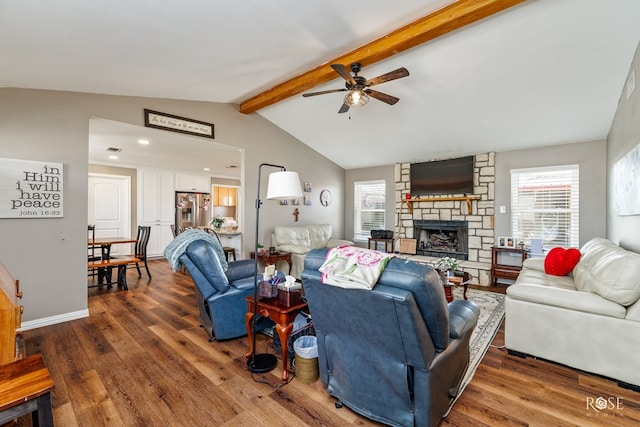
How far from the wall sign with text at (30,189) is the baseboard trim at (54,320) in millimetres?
1111

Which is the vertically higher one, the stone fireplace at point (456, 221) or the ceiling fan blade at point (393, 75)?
the ceiling fan blade at point (393, 75)

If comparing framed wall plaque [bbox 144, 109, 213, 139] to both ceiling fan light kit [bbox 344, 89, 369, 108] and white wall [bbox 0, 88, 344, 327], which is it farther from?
ceiling fan light kit [bbox 344, 89, 369, 108]

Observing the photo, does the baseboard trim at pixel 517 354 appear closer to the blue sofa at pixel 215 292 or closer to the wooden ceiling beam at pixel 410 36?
the blue sofa at pixel 215 292

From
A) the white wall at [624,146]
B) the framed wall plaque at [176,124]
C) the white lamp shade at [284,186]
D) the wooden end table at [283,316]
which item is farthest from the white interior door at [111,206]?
the white wall at [624,146]

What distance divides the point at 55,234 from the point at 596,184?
23.7ft

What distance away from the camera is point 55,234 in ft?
10.5

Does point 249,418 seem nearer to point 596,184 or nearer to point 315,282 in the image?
point 315,282

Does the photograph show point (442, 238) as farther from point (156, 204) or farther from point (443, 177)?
point (156, 204)

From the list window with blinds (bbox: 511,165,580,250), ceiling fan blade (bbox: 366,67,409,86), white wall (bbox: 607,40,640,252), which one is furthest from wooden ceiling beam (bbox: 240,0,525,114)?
window with blinds (bbox: 511,165,580,250)

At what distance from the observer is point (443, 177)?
18.6ft

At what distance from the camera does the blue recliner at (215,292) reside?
2615 millimetres

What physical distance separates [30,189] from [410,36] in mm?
4183

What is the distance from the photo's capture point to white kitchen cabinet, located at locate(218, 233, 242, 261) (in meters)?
5.16

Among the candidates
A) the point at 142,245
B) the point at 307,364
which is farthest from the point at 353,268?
the point at 142,245
